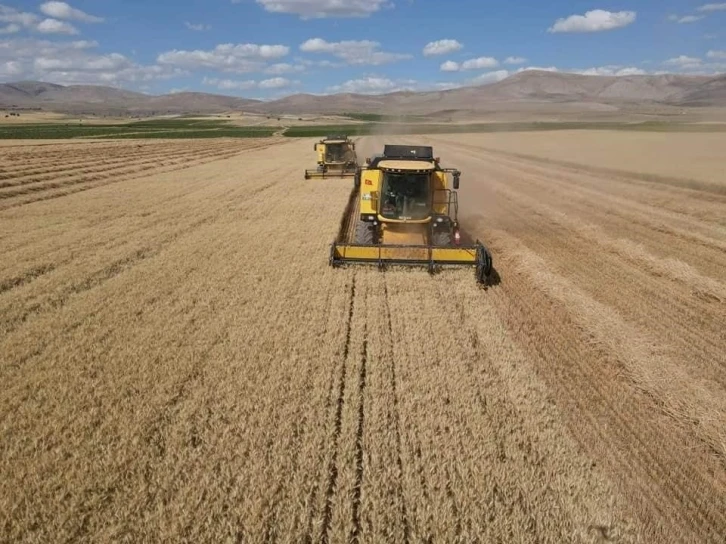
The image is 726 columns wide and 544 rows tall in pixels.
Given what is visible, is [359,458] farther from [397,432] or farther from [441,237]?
[441,237]

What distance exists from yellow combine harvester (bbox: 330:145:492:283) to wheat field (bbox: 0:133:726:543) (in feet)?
1.57

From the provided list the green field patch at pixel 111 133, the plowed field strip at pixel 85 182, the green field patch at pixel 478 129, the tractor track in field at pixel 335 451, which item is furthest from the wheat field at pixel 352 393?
the green field patch at pixel 478 129

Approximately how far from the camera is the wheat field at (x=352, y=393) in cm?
435

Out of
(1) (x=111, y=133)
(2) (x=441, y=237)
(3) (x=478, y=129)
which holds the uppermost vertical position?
(1) (x=111, y=133)

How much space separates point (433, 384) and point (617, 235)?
10849 millimetres

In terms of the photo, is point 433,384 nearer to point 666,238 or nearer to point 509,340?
point 509,340

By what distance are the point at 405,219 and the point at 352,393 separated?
623cm

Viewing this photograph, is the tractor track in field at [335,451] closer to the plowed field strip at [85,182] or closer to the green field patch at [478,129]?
the plowed field strip at [85,182]

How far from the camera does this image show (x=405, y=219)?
11.7 m

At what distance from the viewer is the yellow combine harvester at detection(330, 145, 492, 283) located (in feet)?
35.7

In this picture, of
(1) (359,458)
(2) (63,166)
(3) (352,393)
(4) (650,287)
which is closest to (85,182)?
(2) (63,166)

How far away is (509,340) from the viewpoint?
7656mm

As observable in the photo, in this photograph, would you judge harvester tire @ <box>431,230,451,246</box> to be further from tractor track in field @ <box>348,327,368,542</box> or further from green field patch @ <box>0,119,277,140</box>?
green field patch @ <box>0,119,277,140</box>

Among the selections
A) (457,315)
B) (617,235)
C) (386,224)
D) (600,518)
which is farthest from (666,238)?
(600,518)
